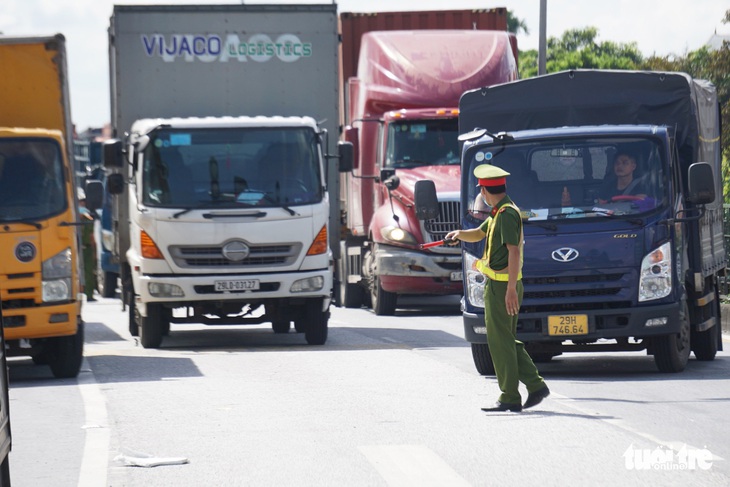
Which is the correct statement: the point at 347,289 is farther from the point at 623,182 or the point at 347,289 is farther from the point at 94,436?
the point at 94,436

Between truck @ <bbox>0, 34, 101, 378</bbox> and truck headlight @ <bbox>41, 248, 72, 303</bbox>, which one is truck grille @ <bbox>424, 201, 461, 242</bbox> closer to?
truck @ <bbox>0, 34, 101, 378</bbox>

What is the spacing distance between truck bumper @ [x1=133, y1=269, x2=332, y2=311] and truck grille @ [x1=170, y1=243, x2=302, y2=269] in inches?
5.0

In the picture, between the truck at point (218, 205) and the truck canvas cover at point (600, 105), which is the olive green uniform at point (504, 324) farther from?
the truck at point (218, 205)

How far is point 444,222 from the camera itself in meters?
21.8

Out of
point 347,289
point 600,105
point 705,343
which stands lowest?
point 347,289

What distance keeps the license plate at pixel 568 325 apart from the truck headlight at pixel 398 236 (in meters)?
9.12

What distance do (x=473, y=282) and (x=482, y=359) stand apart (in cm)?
79

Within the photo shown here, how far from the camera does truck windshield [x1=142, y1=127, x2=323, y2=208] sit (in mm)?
16766

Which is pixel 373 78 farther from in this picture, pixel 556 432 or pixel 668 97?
pixel 556 432

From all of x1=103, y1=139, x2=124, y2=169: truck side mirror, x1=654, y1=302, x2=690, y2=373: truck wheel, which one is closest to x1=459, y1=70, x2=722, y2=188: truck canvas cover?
x1=654, y1=302, x2=690, y2=373: truck wheel

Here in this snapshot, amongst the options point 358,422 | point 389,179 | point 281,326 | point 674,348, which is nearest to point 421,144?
point 389,179

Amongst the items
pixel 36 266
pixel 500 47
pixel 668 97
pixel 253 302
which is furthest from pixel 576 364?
pixel 500 47

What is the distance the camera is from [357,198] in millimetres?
23453

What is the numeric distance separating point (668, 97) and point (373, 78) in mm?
9282
